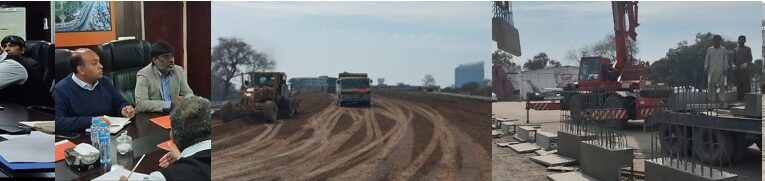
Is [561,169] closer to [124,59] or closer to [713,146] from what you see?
[713,146]

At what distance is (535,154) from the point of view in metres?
2.88

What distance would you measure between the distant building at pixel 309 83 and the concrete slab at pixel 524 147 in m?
1.05

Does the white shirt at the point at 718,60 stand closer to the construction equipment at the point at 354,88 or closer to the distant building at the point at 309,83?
the construction equipment at the point at 354,88

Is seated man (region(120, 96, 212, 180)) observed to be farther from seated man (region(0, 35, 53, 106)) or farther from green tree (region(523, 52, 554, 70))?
green tree (region(523, 52, 554, 70))

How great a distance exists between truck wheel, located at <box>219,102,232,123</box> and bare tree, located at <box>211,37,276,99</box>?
46mm

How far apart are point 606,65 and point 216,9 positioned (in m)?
1.99

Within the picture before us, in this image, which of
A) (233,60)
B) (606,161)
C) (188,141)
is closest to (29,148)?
(188,141)

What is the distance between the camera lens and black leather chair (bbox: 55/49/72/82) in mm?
2508

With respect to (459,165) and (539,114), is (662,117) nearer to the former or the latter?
(539,114)

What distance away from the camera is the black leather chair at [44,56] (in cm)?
258

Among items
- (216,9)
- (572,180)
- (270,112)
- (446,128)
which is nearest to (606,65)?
(572,180)

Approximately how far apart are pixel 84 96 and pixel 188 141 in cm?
52

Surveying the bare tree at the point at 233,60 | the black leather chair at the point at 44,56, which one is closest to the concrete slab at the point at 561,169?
the bare tree at the point at 233,60

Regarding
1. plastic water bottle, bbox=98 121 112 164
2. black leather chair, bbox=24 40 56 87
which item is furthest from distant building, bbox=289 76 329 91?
black leather chair, bbox=24 40 56 87
